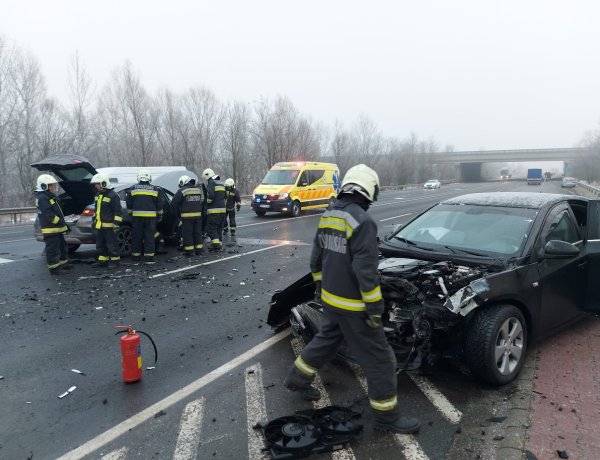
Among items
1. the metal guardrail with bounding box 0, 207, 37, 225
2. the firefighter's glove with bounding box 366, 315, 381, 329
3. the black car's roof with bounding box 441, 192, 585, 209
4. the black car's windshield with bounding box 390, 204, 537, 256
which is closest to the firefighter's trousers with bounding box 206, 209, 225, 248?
the black car's windshield with bounding box 390, 204, 537, 256

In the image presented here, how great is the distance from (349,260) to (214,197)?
825 centimetres

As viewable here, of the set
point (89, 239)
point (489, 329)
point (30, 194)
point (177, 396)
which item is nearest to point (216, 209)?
point (89, 239)

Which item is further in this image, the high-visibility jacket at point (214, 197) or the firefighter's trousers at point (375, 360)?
the high-visibility jacket at point (214, 197)

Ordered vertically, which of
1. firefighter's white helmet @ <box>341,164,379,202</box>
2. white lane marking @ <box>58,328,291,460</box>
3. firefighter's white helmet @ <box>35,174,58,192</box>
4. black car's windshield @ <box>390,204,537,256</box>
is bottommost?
white lane marking @ <box>58,328,291,460</box>

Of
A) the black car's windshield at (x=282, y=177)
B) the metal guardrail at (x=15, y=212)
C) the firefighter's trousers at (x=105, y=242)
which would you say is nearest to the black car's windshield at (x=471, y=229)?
the firefighter's trousers at (x=105, y=242)

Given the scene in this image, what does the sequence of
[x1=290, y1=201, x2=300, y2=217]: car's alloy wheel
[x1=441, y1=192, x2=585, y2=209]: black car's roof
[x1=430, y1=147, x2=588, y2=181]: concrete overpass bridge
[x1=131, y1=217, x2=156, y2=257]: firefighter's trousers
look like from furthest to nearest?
[x1=430, y1=147, x2=588, y2=181]: concrete overpass bridge
[x1=290, y1=201, x2=300, y2=217]: car's alloy wheel
[x1=131, y1=217, x2=156, y2=257]: firefighter's trousers
[x1=441, y1=192, x2=585, y2=209]: black car's roof

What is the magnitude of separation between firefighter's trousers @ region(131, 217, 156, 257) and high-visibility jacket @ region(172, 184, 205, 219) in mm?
729

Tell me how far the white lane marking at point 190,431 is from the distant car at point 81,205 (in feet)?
23.1

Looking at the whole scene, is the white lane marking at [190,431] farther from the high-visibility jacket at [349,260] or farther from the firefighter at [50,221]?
the firefighter at [50,221]

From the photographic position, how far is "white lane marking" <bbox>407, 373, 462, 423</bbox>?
330cm

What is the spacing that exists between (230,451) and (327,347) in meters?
1.01

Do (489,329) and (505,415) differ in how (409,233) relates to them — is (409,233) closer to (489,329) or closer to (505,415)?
(489,329)

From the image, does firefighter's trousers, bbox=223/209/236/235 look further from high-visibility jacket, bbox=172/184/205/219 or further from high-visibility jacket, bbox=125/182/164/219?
high-visibility jacket, bbox=125/182/164/219

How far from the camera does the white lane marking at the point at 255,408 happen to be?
2.89 meters
